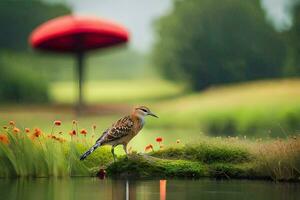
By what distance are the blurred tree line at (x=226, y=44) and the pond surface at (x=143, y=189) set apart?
18841mm

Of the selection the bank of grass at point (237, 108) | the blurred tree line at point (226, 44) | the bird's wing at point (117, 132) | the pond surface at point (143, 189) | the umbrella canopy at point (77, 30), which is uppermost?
the blurred tree line at point (226, 44)

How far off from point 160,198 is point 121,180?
90 cm

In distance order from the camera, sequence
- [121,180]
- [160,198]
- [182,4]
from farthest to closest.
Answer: [182,4], [121,180], [160,198]

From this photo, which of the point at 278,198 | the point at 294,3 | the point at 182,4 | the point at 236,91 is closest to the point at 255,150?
the point at 278,198

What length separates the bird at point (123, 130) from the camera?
19.7 ft

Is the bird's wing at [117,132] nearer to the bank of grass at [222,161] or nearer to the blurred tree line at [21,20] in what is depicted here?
the bank of grass at [222,161]

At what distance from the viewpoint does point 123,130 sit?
6008mm

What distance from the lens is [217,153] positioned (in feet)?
20.6

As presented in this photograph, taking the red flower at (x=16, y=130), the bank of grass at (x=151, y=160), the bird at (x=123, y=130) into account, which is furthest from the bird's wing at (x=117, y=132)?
the red flower at (x=16, y=130)

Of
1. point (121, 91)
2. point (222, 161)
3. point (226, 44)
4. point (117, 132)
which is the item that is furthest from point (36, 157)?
point (121, 91)

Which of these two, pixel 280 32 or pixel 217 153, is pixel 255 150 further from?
pixel 280 32

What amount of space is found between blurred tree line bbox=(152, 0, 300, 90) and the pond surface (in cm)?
1884

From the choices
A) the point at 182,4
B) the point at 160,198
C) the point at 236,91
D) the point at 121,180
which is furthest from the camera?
the point at 182,4

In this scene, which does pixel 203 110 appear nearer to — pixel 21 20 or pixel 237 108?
pixel 237 108
